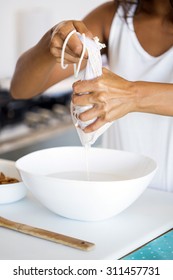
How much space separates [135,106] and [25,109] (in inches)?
66.2

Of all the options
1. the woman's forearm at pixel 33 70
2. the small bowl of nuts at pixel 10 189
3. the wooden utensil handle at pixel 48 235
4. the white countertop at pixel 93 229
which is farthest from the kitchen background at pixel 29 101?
the wooden utensil handle at pixel 48 235

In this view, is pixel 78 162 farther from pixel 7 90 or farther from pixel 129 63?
pixel 7 90

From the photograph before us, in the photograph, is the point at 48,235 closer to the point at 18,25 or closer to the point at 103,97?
the point at 103,97

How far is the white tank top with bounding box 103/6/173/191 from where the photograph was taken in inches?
62.4

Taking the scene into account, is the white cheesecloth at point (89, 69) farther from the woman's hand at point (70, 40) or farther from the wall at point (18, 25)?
the wall at point (18, 25)

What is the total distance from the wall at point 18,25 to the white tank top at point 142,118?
4.28ft

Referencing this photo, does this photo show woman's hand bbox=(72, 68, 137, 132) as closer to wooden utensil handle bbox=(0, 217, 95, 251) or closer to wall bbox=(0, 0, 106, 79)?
wooden utensil handle bbox=(0, 217, 95, 251)

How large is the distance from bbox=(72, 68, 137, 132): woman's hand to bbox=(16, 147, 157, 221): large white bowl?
135 mm

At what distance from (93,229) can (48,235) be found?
0.11 m

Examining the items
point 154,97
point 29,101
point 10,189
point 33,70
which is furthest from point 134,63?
point 29,101

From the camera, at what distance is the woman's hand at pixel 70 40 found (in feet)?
4.08

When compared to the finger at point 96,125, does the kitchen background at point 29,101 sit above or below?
below

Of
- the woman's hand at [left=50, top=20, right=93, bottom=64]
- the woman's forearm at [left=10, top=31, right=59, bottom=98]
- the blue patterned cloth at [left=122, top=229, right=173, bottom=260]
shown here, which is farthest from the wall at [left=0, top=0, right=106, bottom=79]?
the blue patterned cloth at [left=122, top=229, right=173, bottom=260]

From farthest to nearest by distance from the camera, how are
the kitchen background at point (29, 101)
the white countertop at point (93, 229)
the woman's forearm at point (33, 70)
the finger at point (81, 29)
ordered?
1. the kitchen background at point (29, 101)
2. the woman's forearm at point (33, 70)
3. the finger at point (81, 29)
4. the white countertop at point (93, 229)
